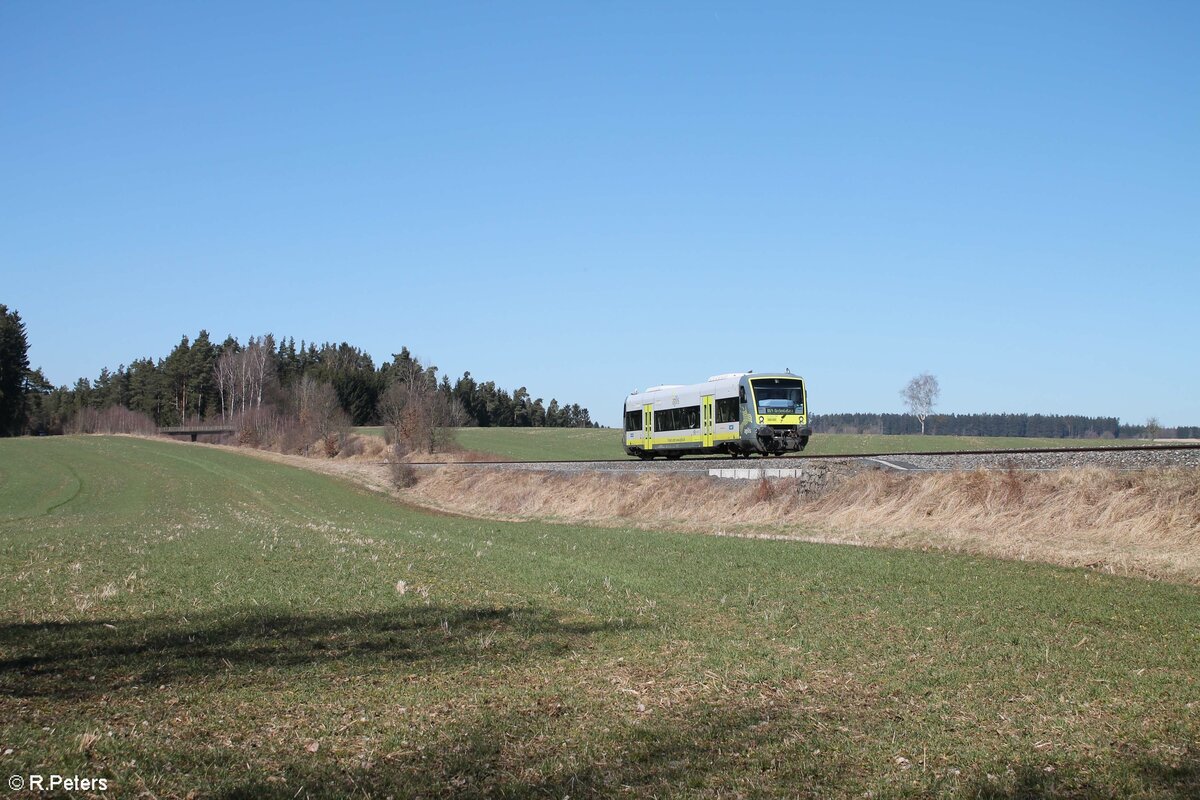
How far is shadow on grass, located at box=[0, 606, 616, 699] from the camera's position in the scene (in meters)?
7.89

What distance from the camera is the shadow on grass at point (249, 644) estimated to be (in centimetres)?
789

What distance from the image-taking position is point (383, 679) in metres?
8.12

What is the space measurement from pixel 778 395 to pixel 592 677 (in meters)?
28.7

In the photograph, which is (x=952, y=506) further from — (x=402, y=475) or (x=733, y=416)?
(x=402, y=475)

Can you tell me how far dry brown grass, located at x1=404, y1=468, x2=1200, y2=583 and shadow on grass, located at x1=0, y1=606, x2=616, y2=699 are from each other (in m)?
10.9

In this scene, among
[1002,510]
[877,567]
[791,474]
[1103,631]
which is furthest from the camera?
[791,474]

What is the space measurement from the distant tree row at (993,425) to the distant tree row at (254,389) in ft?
163

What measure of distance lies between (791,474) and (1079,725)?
21549 millimetres

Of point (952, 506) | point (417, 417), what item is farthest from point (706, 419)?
point (417, 417)

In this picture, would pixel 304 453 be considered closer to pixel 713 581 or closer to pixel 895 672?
pixel 713 581

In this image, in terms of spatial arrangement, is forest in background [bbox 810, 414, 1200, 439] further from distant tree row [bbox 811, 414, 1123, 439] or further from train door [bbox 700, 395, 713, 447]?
train door [bbox 700, 395, 713, 447]

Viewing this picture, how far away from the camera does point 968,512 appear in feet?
72.4

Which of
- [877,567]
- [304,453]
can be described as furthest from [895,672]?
[304,453]

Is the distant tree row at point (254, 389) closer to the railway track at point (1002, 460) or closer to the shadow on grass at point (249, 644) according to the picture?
the railway track at point (1002, 460)
